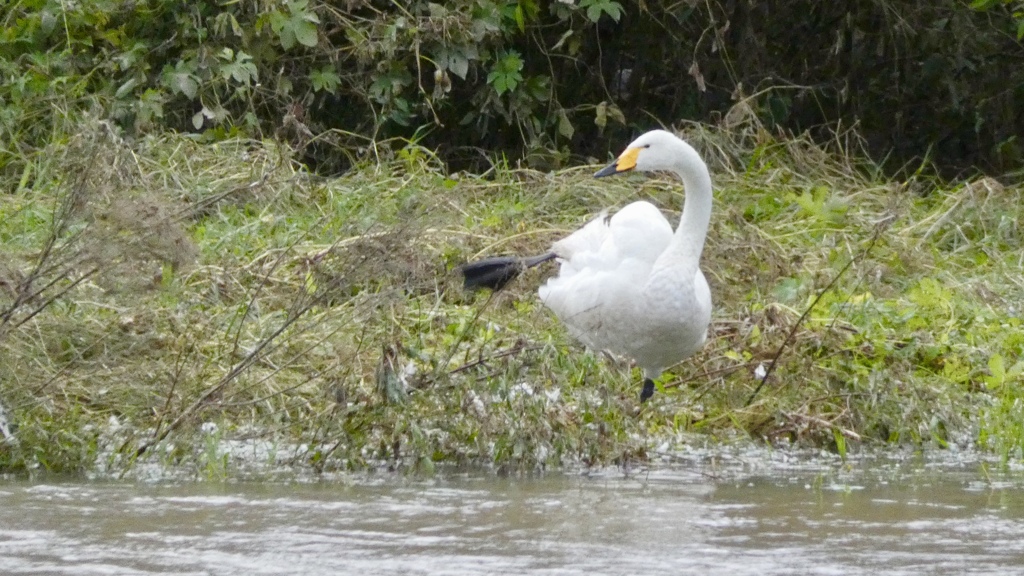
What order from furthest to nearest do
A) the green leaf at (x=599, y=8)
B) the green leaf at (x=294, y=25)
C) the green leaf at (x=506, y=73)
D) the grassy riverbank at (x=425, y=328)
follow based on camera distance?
1. the green leaf at (x=506, y=73)
2. the green leaf at (x=599, y=8)
3. the green leaf at (x=294, y=25)
4. the grassy riverbank at (x=425, y=328)

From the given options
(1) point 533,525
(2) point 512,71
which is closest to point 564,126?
(2) point 512,71

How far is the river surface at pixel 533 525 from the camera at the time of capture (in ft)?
11.6

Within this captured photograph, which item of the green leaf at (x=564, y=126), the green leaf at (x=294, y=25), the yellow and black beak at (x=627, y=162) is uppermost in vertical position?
the green leaf at (x=294, y=25)

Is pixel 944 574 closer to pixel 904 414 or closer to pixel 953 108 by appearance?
pixel 904 414

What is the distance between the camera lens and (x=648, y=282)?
5.45 metres

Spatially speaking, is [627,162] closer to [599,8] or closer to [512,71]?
[599,8]

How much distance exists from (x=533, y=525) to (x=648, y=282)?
1635mm

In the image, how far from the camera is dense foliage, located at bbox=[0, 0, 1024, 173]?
29.5ft

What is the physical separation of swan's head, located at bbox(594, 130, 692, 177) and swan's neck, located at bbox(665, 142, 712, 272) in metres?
0.02

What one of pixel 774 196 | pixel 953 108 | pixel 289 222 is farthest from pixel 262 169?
pixel 953 108

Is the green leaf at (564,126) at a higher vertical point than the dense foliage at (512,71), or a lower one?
lower

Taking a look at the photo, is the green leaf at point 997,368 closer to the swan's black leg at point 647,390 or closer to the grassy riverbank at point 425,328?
the grassy riverbank at point 425,328

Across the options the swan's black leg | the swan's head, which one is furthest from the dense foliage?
the swan's black leg

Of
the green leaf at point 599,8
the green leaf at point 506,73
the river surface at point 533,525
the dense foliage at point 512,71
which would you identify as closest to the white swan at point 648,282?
the river surface at point 533,525
